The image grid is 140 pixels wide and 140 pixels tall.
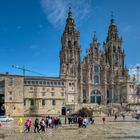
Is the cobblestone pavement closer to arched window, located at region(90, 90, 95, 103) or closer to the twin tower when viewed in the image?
the twin tower

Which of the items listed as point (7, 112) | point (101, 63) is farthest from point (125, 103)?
point (7, 112)

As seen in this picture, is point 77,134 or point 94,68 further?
point 94,68

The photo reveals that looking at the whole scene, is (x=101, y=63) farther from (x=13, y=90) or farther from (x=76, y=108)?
(x=13, y=90)

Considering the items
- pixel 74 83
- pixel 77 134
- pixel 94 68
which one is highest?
pixel 94 68

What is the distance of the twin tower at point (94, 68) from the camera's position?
10431cm

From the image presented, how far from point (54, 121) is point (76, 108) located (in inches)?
1900

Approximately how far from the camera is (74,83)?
9806 cm

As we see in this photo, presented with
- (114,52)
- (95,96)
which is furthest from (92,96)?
(114,52)

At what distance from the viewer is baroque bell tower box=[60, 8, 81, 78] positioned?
103m

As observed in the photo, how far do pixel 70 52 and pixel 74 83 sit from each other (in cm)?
1304

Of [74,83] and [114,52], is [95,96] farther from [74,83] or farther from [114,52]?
[114,52]

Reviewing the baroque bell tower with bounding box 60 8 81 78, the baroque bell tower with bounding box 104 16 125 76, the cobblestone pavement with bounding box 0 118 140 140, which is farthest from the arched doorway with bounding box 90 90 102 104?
the cobblestone pavement with bounding box 0 118 140 140

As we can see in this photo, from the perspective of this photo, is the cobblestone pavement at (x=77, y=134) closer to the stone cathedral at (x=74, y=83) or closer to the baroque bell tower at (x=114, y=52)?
the stone cathedral at (x=74, y=83)

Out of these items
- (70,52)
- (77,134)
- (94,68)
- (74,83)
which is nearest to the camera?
(77,134)
